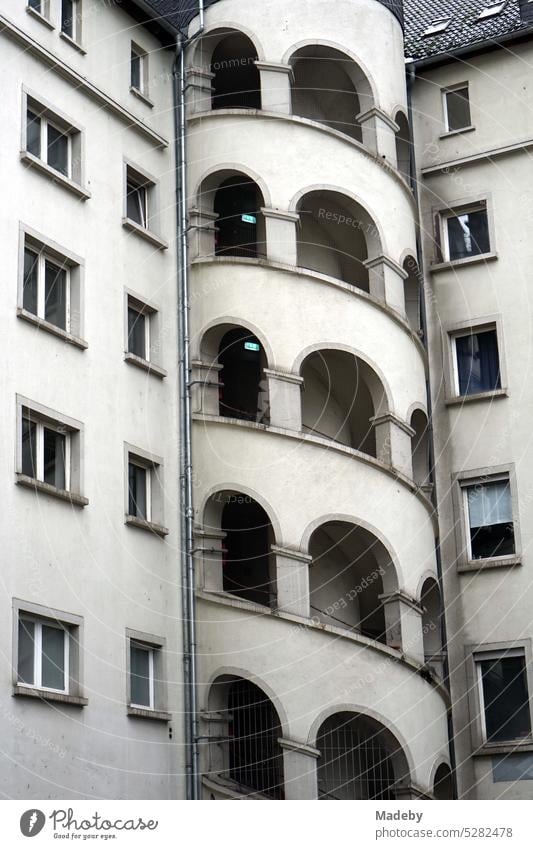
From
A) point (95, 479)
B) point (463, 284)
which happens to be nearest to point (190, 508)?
point (95, 479)

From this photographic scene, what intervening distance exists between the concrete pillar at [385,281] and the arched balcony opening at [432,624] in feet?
19.6

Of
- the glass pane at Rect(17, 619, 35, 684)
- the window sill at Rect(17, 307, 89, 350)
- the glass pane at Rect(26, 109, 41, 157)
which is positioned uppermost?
the glass pane at Rect(26, 109, 41, 157)

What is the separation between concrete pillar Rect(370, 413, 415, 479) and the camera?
109ft

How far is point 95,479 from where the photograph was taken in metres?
29.7

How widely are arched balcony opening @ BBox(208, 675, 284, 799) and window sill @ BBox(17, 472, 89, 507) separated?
491 cm

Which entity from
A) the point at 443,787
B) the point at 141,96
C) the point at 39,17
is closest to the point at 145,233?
the point at 141,96

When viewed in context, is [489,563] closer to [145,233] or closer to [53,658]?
[145,233]

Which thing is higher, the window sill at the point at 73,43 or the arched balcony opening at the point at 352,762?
the window sill at the point at 73,43

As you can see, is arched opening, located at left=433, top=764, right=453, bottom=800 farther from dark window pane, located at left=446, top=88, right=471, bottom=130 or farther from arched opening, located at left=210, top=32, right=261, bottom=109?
arched opening, located at left=210, top=32, right=261, bottom=109

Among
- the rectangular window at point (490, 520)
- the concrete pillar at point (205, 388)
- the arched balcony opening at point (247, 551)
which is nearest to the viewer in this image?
the concrete pillar at point (205, 388)

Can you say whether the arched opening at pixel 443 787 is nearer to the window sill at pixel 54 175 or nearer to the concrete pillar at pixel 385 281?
the concrete pillar at pixel 385 281

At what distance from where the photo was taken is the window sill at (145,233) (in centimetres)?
3238

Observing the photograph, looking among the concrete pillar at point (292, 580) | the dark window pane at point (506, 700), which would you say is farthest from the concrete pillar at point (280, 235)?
the dark window pane at point (506, 700)

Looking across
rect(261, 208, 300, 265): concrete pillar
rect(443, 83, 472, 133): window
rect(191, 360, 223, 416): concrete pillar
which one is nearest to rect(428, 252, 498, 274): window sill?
rect(443, 83, 472, 133): window
